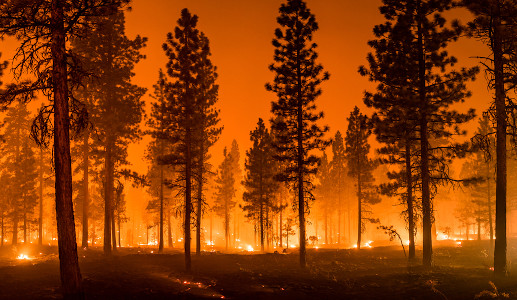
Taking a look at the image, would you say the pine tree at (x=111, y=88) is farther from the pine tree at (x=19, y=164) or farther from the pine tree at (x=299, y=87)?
the pine tree at (x=19, y=164)

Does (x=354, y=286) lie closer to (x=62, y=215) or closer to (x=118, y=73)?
(x=62, y=215)

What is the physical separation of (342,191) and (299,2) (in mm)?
51401

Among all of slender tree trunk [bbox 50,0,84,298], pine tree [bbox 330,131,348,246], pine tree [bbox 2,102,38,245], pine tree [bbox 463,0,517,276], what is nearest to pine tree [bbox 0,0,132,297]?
slender tree trunk [bbox 50,0,84,298]

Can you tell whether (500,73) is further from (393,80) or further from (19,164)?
(19,164)

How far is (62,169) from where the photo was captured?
485 inches

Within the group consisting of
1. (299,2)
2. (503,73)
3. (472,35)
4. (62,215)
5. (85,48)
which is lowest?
(62,215)

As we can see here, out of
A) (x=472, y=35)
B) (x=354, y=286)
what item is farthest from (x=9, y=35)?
(x=472, y=35)

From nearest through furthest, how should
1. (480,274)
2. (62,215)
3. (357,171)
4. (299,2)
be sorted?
(62,215), (480,274), (299,2), (357,171)

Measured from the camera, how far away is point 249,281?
21625mm

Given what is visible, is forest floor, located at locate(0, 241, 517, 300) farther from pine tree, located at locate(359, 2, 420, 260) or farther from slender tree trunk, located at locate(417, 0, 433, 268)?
pine tree, located at locate(359, 2, 420, 260)

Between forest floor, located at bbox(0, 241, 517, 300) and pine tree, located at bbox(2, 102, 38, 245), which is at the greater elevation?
pine tree, located at bbox(2, 102, 38, 245)

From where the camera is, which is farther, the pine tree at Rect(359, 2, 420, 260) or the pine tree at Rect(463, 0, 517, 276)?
the pine tree at Rect(359, 2, 420, 260)

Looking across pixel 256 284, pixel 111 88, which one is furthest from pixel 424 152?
pixel 111 88

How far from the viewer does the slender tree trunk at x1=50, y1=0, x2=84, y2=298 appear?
12.1 m
